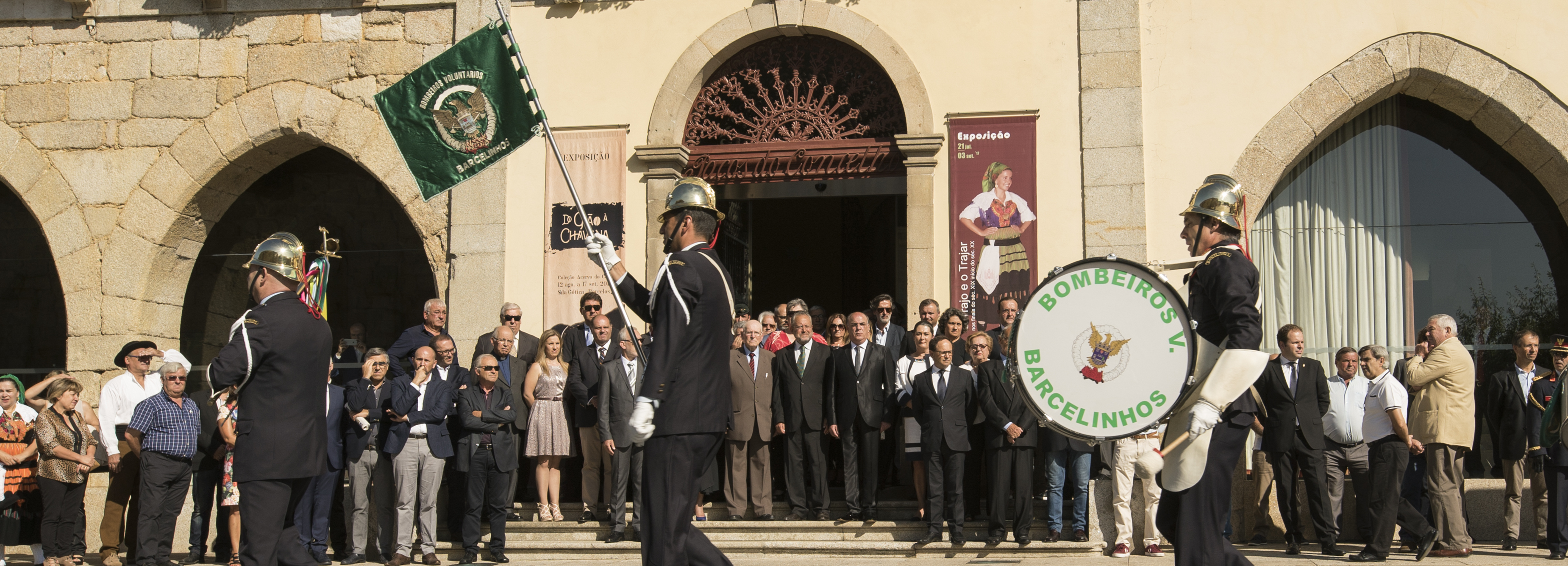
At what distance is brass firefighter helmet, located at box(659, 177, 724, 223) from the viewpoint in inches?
226

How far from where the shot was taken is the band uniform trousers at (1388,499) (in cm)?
935

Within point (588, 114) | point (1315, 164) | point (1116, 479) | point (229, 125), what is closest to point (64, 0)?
point (229, 125)

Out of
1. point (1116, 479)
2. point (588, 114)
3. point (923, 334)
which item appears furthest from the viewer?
point (588, 114)

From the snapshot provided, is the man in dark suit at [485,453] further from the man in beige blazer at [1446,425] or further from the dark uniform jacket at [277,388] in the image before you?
the man in beige blazer at [1446,425]

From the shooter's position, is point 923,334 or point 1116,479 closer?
point 1116,479

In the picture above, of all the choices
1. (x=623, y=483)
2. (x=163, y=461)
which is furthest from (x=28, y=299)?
(x=623, y=483)

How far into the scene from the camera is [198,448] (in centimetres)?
1012

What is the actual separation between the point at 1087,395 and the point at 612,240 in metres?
7.22

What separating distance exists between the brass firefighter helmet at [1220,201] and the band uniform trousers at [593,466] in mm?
5815

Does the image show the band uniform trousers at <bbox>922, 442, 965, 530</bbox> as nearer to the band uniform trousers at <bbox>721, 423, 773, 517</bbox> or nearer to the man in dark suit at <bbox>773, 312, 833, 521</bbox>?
the man in dark suit at <bbox>773, 312, 833, 521</bbox>

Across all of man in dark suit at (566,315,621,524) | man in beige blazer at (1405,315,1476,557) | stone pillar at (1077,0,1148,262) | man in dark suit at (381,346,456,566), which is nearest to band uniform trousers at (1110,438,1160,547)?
man in beige blazer at (1405,315,1476,557)

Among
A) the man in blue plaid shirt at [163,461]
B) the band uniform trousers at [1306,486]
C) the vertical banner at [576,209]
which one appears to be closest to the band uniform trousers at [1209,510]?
the band uniform trousers at [1306,486]

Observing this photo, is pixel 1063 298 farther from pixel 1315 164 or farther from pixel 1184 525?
pixel 1315 164

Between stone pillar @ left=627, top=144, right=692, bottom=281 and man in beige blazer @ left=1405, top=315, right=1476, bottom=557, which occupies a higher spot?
stone pillar @ left=627, top=144, right=692, bottom=281
